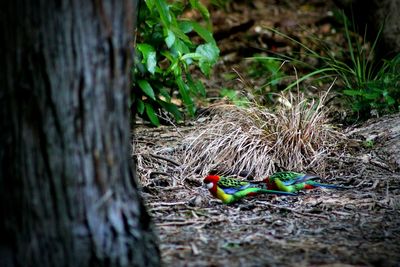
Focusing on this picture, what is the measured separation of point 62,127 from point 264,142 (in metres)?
2.65

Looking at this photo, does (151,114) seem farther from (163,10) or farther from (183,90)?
(163,10)

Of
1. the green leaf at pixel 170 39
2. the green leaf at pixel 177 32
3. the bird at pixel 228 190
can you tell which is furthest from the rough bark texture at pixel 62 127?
the green leaf at pixel 177 32

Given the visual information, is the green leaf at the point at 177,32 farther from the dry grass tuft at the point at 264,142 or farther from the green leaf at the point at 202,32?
the dry grass tuft at the point at 264,142

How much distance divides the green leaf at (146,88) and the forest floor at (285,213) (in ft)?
1.25

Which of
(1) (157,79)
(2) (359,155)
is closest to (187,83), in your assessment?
(1) (157,79)

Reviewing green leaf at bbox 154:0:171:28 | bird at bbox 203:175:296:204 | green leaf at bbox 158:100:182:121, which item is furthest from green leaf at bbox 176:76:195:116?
→ bird at bbox 203:175:296:204

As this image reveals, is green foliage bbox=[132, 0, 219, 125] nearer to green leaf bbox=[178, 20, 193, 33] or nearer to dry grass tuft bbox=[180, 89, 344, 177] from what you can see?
green leaf bbox=[178, 20, 193, 33]

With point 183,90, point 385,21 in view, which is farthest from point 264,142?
point 385,21

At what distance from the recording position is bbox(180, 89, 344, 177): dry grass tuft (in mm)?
4734

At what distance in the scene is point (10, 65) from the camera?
2.36 metres

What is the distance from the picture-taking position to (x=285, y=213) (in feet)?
12.3

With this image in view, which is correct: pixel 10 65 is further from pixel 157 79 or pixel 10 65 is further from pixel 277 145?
pixel 157 79

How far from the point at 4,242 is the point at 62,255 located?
0.21m

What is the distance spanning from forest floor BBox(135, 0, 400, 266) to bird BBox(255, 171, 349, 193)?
0.19 ft
